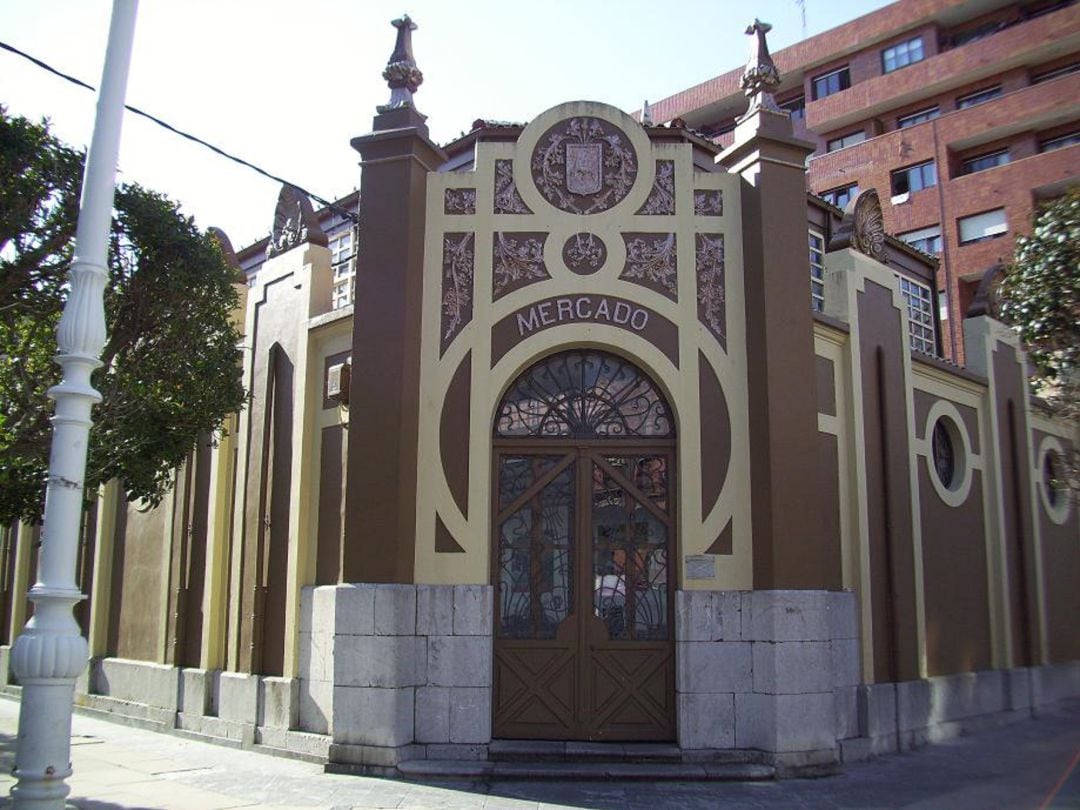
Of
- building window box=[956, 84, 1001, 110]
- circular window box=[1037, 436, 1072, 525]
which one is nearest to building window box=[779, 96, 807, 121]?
building window box=[956, 84, 1001, 110]

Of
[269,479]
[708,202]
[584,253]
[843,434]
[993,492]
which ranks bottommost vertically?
[269,479]

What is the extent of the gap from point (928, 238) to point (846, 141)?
5.43 metres

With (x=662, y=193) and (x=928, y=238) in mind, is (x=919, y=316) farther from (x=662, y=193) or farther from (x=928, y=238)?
(x=928, y=238)

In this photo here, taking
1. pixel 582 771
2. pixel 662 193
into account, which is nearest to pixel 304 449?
pixel 582 771

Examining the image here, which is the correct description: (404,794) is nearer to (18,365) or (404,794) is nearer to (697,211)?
(18,365)

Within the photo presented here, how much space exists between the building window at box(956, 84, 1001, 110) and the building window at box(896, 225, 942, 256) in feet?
13.6

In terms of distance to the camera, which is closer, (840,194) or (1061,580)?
(1061,580)

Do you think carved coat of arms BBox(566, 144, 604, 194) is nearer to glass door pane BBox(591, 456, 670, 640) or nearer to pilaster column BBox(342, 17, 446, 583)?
pilaster column BBox(342, 17, 446, 583)

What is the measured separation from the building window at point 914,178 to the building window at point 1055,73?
3.83 m

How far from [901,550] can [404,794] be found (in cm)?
672

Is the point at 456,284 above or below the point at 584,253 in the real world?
below

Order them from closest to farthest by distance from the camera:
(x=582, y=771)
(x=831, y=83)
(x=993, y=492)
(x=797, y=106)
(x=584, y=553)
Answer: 1. (x=582, y=771)
2. (x=584, y=553)
3. (x=993, y=492)
4. (x=831, y=83)
5. (x=797, y=106)

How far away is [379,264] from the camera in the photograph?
33.3ft

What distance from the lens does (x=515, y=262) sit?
10.3 metres
